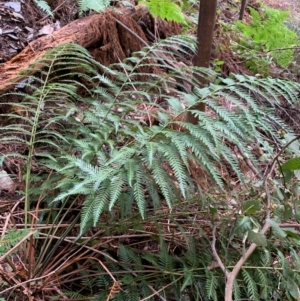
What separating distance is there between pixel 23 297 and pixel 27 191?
16.0 inches

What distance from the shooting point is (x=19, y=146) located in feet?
6.86

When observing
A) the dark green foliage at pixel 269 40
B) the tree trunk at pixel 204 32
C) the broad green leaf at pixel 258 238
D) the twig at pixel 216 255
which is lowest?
the dark green foliage at pixel 269 40

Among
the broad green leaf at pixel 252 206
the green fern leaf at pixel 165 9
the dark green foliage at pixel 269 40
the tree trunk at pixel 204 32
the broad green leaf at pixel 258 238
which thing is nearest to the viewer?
the broad green leaf at pixel 258 238

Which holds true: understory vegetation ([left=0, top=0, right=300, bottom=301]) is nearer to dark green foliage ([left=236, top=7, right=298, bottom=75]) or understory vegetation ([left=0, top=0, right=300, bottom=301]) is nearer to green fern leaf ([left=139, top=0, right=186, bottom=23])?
green fern leaf ([left=139, top=0, right=186, bottom=23])

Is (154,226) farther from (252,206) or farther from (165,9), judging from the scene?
(165,9)

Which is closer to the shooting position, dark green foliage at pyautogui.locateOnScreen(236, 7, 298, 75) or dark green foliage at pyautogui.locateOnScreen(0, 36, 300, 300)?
dark green foliage at pyautogui.locateOnScreen(0, 36, 300, 300)

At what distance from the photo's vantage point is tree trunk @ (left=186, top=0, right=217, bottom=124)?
6.54ft

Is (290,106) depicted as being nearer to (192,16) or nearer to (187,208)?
(192,16)

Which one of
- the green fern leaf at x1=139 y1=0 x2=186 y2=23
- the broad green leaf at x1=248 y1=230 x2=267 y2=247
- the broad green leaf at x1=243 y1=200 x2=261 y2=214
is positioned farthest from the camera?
the green fern leaf at x1=139 y1=0 x2=186 y2=23

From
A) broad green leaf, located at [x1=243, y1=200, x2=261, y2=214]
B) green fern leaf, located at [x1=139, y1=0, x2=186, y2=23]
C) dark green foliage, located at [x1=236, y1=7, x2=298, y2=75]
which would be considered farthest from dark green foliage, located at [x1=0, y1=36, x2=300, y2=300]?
dark green foliage, located at [x1=236, y1=7, x2=298, y2=75]

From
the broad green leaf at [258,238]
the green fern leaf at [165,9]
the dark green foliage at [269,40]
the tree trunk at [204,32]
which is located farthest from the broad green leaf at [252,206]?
the dark green foliage at [269,40]

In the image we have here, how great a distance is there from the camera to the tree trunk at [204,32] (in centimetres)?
199

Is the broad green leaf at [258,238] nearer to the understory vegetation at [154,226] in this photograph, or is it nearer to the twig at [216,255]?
the understory vegetation at [154,226]

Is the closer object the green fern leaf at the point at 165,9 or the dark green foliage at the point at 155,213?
the dark green foliage at the point at 155,213
